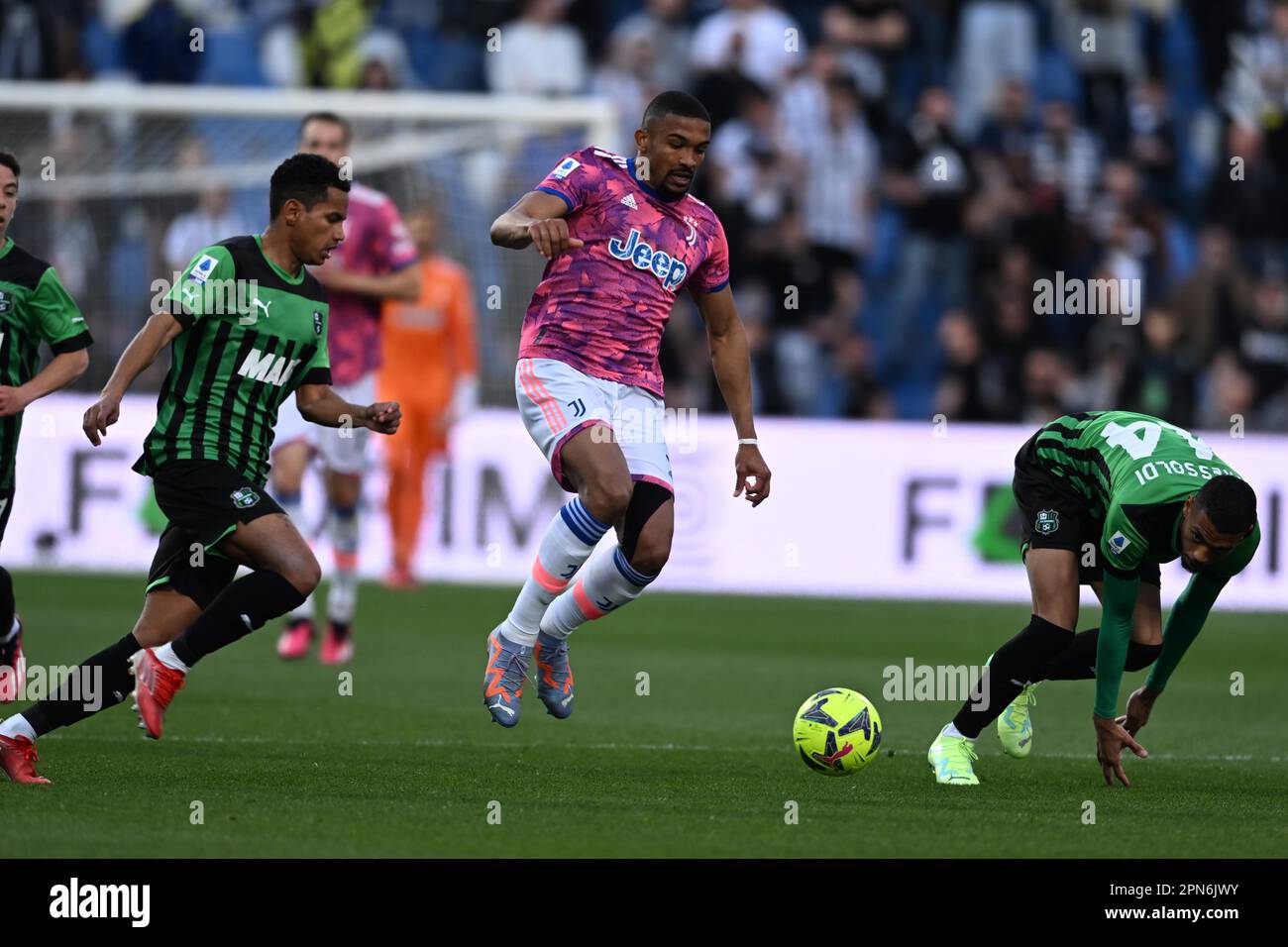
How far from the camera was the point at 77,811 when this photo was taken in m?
5.90

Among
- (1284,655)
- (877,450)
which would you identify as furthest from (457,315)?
(1284,655)

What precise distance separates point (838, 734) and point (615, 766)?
865mm

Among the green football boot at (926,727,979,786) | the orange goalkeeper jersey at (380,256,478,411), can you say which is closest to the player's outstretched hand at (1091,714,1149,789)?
the green football boot at (926,727,979,786)

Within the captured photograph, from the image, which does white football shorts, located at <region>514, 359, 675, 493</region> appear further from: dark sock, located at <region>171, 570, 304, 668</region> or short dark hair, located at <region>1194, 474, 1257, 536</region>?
short dark hair, located at <region>1194, 474, 1257, 536</region>

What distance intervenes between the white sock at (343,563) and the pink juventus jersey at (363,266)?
76cm

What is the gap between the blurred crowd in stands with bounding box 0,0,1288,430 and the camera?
17469 mm

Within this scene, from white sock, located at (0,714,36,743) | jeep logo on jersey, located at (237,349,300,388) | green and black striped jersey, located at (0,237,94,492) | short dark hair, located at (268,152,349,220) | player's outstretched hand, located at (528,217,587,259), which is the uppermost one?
short dark hair, located at (268,152,349,220)

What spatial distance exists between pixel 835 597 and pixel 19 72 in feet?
29.2

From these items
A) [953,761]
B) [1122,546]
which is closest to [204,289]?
[953,761]

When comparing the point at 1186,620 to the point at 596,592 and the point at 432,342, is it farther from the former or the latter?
the point at 432,342

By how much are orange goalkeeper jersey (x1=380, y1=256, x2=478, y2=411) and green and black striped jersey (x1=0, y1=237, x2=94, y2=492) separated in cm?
820

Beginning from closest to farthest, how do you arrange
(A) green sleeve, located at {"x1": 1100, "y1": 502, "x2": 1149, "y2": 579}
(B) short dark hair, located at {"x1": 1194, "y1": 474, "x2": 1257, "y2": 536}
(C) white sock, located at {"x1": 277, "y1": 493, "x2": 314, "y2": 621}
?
(B) short dark hair, located at {"x1": 1194, "y1": 474, "x2": 1257, "y2": 536}
(A) green sleeve, located at {"x1": 1100, "y1": 502, "x2": 1149, "y2": 579}
(C) white sock, located at {"x1": 277, "y1": 493, "x2": 314, "y2": 621}
